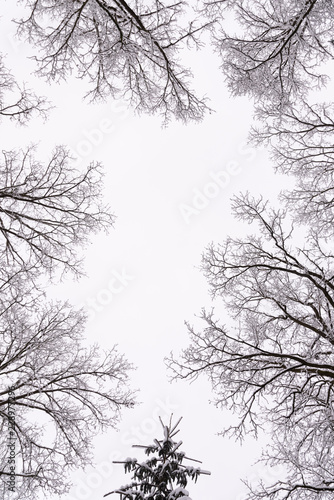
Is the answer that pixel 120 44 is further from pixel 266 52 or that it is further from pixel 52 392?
pixel 52 392

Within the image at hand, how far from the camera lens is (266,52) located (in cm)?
559

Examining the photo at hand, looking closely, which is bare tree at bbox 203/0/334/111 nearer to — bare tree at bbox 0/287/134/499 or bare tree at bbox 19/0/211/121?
bare tree at bbox 19/0/211/121

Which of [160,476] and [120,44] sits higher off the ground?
[120,44]

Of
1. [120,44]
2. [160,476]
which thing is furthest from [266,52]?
[160,476]

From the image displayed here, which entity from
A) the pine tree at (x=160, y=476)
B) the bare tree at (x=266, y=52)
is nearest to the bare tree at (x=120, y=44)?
the bare tree at (x=266, y=52)

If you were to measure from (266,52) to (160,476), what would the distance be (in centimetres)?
549

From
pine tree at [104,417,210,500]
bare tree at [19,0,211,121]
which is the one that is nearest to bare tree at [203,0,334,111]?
bare tree at [19,0,211,121]

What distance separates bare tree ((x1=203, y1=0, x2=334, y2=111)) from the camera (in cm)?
507

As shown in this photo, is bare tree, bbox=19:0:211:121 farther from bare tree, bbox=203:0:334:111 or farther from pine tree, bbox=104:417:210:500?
pine tree, bbox=104:417:210:500

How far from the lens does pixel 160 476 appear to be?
15.9 ft

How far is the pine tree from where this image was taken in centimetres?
467

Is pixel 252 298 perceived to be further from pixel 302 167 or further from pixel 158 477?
pixel 158 477

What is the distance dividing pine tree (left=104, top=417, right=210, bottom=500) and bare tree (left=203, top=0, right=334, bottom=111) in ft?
15.6

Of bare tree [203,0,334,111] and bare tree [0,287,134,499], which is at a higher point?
bare tree [203,0,334,111]
